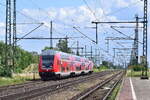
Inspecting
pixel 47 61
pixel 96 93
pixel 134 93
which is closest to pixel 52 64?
pixel 47 61

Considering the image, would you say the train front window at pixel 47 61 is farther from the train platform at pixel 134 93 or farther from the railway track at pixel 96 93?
the train platform at pixel 134 93

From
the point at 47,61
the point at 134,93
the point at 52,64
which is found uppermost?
the point at 47,61

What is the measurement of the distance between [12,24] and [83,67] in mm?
27497

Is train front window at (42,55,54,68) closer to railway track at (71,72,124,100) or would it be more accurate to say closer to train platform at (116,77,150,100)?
railway track at (71,72,124,100)

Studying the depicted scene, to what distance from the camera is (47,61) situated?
1831 inches

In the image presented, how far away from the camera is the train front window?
46219mm

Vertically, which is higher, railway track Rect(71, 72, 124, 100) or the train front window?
the train front window

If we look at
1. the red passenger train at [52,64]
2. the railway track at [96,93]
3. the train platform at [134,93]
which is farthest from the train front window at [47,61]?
the train platform at [134,93]

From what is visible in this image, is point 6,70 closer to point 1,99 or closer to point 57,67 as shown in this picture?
point 57,67

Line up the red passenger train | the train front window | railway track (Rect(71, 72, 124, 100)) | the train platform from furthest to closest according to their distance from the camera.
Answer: the train front window → the red passenger train → railway track (Rect(71, 72, 124, 100)) → the train platform

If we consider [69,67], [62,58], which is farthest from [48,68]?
[69,67]

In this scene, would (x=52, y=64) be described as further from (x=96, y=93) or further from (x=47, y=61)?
(x=96, y=93)

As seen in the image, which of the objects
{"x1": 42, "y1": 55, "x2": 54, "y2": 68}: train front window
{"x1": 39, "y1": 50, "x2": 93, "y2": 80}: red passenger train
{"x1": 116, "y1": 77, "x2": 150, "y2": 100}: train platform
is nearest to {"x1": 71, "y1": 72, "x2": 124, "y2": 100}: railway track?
{"x1": 116, "y1": 77, "x2": 150, "y2": 100}: train platform

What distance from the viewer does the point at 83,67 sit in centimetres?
7200
